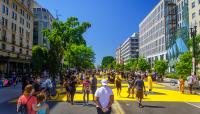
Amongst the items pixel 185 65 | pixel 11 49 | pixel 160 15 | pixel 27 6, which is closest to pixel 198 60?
pixel 185 65

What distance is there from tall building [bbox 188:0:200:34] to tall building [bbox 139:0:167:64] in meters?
20.6

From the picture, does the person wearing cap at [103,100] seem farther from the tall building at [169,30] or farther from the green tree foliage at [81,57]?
the green tree foliage at [81,57]

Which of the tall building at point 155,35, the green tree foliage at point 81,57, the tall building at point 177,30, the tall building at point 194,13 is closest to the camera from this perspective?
the tall building at point 194,13

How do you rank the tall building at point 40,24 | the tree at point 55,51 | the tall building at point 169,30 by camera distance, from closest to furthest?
the tree at point 55,51, the tall building at point 169,30, the tall building at point 40,24

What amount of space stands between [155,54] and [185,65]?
68656mm

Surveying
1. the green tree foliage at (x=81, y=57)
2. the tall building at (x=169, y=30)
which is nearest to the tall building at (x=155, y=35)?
the tall building at (x=169, y=30)

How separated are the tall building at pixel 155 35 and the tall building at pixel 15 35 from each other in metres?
41.2

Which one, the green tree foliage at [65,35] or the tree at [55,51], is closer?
the tree at [55,51]

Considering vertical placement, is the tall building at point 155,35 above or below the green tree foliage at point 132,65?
above

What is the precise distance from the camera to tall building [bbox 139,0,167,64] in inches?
4038

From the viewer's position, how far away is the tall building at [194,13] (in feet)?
243

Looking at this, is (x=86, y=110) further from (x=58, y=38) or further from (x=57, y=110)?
(x=58, y=38)

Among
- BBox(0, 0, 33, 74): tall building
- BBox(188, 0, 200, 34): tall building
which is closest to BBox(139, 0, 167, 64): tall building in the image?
BBox(188, 0, 200, 34): tall building

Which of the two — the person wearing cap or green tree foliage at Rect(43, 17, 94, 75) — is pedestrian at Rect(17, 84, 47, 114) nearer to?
the person wearing cap
